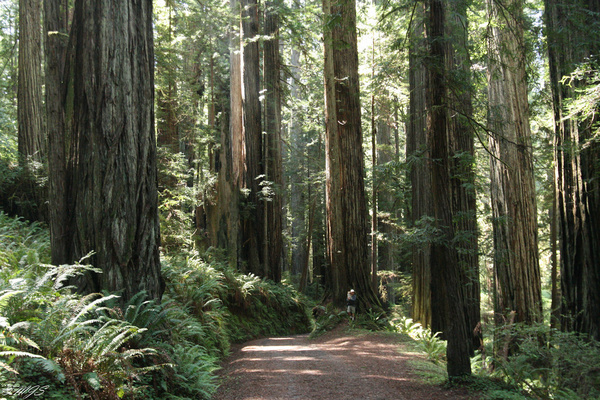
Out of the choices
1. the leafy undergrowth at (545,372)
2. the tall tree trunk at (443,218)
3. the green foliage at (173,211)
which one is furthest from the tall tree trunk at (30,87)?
the leafy undergrowth at (545,372)

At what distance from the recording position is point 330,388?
5742mm

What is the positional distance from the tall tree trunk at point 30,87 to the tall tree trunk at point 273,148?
781 cm

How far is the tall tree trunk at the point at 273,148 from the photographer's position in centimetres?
1703

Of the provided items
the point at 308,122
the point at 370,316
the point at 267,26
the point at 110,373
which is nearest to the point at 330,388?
the point at 110,373

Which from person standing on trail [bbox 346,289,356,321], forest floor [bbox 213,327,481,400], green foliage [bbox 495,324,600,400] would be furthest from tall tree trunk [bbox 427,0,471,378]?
person standing on trail [bbox 346,289,356,321]

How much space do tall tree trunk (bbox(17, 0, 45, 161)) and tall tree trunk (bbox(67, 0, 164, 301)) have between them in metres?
7.56

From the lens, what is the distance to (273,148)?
1806 cm

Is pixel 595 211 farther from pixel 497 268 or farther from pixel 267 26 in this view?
pixel 267 26

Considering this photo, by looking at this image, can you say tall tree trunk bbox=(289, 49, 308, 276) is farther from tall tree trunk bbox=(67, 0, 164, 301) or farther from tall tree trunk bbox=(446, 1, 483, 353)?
tall tree trunk bbox=(67, 0, 164, 301)

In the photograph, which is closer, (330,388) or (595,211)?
(330,388)

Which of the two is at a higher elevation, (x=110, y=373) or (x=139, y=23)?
(x=139, y=23)

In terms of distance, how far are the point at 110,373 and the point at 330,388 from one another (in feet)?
9.73

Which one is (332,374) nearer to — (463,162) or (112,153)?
(463,162)

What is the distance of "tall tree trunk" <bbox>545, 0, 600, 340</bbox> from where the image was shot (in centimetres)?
624
